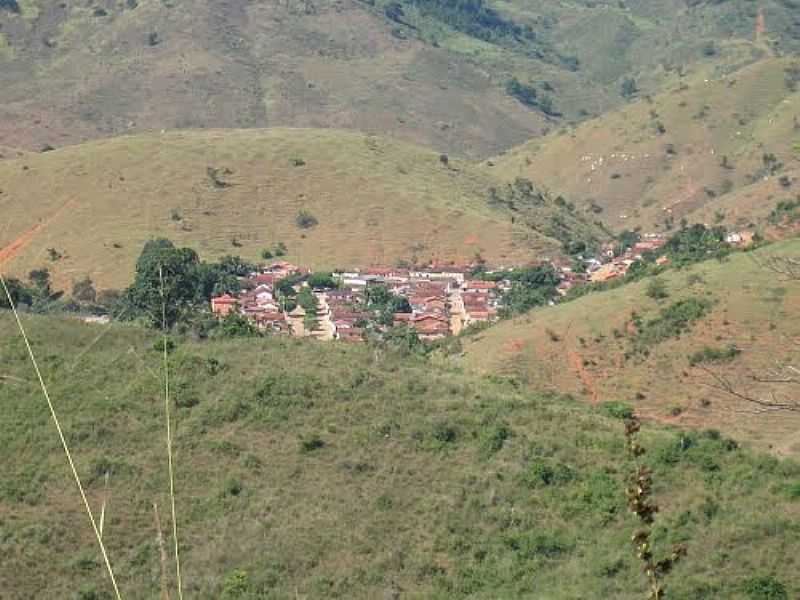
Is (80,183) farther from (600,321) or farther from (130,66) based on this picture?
(130,66)

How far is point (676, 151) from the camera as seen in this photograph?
106625 millimetres

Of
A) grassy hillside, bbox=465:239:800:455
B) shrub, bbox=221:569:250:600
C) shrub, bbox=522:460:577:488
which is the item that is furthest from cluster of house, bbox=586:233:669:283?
shrub, bbox=221:569:250:600

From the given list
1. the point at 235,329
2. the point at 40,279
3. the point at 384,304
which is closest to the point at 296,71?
the point at 40,279

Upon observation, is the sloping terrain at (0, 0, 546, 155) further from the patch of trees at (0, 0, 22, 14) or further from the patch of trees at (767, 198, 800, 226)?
the patch of trees at (767, 198, 800, 226)

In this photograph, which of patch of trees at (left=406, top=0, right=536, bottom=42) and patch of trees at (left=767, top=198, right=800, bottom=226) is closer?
patch of trees at (left=767, top=198, right=800, bottom=226)

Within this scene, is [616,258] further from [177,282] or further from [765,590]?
[765,590]

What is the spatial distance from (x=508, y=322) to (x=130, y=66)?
95788 millimetres

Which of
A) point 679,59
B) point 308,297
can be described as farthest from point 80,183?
point 679,59

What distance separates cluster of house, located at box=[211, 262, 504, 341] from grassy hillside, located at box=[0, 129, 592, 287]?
3823mm

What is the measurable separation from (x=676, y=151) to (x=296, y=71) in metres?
51.7

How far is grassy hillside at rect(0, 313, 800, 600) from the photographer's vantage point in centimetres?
2044

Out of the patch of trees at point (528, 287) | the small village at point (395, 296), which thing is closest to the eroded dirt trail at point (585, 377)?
the small village at point (395, 296)

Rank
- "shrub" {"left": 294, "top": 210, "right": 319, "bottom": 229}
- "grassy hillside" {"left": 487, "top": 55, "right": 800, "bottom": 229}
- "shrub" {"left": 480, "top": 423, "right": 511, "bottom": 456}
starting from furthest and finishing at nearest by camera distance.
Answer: "grassy hillside" {"left": 487, "top": 55, "right": 800, "bottom": 229}
"shrub" {"left": 294, "top": 210, "right": 319, "bottom": 229}
"shrub" {"left": 480, "top": 423, "right": 511, "bottom": 456}

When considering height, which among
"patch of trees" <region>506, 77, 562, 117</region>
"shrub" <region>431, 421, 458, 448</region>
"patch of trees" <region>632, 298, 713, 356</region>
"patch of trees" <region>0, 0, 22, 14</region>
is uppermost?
"shrub" <region>431, 421, 458, 448</region>
